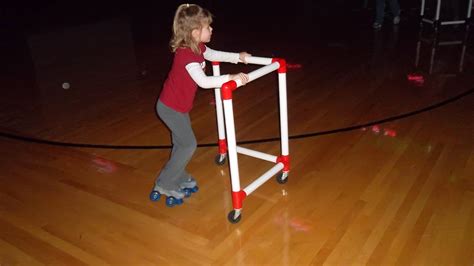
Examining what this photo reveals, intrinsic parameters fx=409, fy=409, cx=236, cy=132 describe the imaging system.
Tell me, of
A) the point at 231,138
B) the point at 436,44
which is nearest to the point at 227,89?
the point at 231,138

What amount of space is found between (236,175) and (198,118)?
1627 mm

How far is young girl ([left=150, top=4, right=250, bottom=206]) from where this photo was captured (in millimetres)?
2145

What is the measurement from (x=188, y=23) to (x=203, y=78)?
307 millimetres

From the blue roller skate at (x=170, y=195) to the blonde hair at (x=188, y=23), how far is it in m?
0.93

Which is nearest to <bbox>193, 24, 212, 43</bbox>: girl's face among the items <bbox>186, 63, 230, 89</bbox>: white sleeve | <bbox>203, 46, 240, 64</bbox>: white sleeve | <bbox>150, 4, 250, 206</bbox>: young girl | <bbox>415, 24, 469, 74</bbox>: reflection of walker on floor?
<bbox>150, 4, 250, 206</bbox>: young girl

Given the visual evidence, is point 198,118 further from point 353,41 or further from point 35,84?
point 353,41

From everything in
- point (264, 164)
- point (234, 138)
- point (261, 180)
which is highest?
point (234, 138)

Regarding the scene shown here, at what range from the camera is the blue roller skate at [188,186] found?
2683 millimetres

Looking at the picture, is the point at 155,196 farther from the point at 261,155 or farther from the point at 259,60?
the point at 259,60

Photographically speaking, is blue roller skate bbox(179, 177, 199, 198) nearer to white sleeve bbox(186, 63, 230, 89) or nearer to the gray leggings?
the gray leggings

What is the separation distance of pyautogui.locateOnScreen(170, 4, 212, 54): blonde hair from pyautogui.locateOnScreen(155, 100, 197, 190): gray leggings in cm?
40

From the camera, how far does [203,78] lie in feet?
6.93

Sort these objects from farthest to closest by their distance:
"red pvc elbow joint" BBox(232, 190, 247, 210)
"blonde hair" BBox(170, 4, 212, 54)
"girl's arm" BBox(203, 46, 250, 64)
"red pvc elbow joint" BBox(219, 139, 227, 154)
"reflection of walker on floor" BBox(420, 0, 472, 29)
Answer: "reflection of walker on floor" BBox(420, 0, 472, 29), "red pvc elbow joint" BBox(219, 139, 227, 154), "girl's arm" BBox(203, 46, 250, 64), "red pvc elbow joint" BBox(232, 190, 247, 210), "blonde hair" BBox(170, 4, 212, 54)

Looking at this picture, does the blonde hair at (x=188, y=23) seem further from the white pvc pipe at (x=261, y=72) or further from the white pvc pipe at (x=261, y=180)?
the white pvc pipe at (x=261, y=180)
